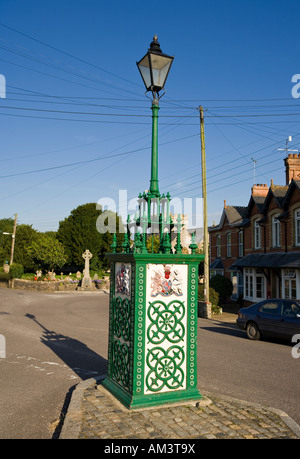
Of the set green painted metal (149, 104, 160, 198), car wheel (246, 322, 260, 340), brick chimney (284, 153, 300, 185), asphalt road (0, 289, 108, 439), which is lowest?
asphalt road (0, 289, 108, 439)

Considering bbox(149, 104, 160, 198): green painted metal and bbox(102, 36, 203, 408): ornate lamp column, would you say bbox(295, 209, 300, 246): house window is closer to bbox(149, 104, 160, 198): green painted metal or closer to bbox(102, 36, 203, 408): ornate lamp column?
bbox(102, 36, 203, 408): ornate lamp column

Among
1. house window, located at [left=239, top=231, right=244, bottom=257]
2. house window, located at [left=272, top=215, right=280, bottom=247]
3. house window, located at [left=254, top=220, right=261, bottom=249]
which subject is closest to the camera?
house window, located at [left=272, top=215, right=280, bottom=247]

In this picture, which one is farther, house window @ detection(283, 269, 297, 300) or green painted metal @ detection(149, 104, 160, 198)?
house window @ detection(283, 269, 297, 300)

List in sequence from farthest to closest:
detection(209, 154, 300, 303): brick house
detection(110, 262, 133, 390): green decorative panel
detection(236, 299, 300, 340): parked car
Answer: detection(209, 154, 300, 303): brick house < detection(236, 299, 300, 340): parked car < detection(110, 262, 133, 390): green decorative panel

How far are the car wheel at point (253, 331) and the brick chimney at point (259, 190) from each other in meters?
14.8

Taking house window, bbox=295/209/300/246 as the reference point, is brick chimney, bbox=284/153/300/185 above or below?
above

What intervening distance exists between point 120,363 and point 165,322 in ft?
3.53

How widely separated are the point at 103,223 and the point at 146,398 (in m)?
55.5

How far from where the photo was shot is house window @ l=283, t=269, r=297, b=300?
65.9 feet

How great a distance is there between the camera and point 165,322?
5.64 meters

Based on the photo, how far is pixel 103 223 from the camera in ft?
198

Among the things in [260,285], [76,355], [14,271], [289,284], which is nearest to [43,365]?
[76,355]

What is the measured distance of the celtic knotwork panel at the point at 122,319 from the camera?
574 cm

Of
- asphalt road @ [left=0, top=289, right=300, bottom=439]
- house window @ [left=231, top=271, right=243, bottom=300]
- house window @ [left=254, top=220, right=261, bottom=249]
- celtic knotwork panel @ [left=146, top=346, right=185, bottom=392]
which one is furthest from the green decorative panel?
house window @ [left=231, top=271, right=243, bottom=300]
